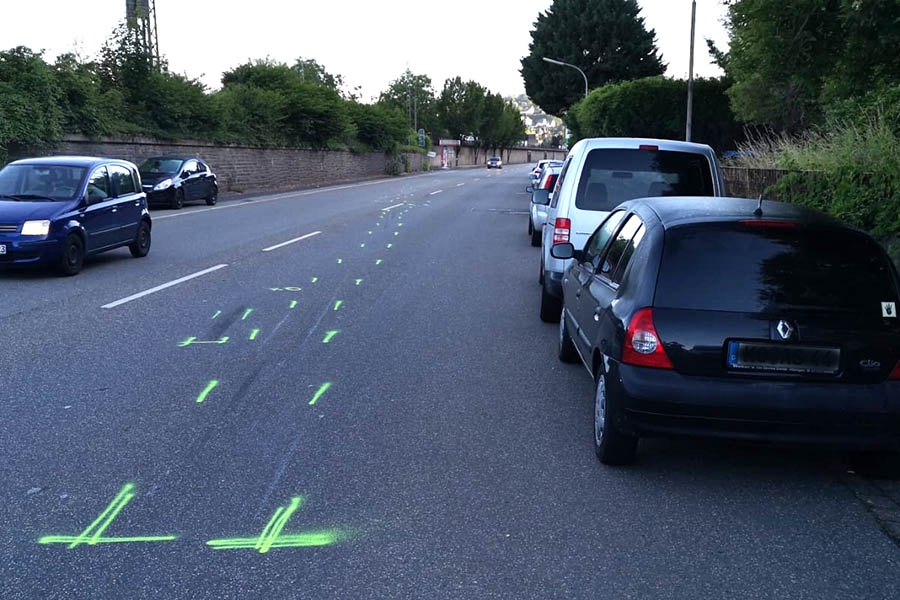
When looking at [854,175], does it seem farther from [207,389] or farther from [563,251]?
[207,389]

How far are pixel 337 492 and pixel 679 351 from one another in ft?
6.27

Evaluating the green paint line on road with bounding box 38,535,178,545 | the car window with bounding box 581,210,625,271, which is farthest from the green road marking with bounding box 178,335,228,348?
the green paint line on road with bounding box 38,535,178,545

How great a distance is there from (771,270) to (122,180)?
11.3 m

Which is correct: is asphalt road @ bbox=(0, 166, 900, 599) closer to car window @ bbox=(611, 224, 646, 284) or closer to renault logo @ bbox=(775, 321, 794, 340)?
renault logo @ bbox=(775, 321, 794, 340)

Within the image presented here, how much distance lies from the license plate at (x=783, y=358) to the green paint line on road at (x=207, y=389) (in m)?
3.59

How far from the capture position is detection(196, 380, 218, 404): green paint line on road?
239 inches

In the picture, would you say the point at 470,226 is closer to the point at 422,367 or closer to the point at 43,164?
the point at 43,164

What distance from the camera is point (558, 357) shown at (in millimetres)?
7617

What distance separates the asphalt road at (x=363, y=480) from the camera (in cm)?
361

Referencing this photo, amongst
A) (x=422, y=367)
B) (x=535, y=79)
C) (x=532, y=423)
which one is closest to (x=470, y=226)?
(x=422, y=367)

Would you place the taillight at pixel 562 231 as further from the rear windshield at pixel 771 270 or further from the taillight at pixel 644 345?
the taillight at pixel 644 345

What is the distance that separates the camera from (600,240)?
6.68 m

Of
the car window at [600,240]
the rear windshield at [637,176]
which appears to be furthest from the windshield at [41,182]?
the car window at [600,240]

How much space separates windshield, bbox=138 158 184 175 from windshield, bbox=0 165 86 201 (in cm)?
1354
